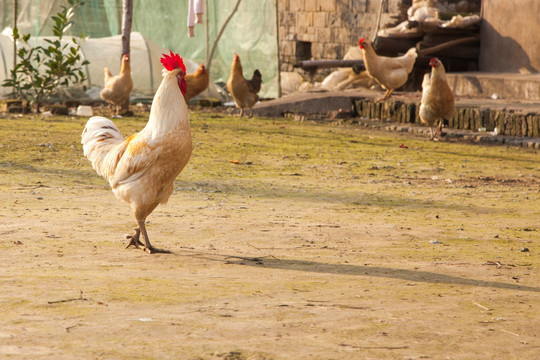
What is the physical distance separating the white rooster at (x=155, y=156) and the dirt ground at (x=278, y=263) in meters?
0.35

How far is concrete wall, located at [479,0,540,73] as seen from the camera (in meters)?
14.9

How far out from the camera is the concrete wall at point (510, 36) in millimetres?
Result: 14914

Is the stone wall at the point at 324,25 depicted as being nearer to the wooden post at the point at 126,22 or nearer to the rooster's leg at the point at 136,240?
the wooden post at the point at 126,22

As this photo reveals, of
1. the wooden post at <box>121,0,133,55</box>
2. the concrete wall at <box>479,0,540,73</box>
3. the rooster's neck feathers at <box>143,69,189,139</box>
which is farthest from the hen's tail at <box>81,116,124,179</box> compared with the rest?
the concrete wall at <box>479,0,540,73</box>

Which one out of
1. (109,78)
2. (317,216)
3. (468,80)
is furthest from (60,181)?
(468,80)

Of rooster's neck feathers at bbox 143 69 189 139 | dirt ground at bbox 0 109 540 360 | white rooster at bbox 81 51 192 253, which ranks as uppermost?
rooster's neck feathers at bbox 143 69 189 139

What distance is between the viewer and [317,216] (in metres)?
6.23

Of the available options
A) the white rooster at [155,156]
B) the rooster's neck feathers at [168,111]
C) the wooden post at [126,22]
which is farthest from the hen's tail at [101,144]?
the wooden post at [126,22]

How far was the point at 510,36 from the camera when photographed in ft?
50.7

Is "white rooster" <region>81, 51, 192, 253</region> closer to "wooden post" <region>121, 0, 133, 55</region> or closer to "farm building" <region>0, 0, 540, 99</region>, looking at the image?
"wooden post" <region>121, 0, 133, 55</region>

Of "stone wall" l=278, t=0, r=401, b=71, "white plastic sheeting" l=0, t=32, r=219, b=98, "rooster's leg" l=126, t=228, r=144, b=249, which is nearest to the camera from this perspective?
"rooster's leg" l=126, t=228, r=144, b=249

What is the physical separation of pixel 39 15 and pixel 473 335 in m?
15.6

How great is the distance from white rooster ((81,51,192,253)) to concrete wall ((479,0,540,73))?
1130cm

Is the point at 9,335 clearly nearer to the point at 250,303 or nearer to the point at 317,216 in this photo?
the point at 250,303
